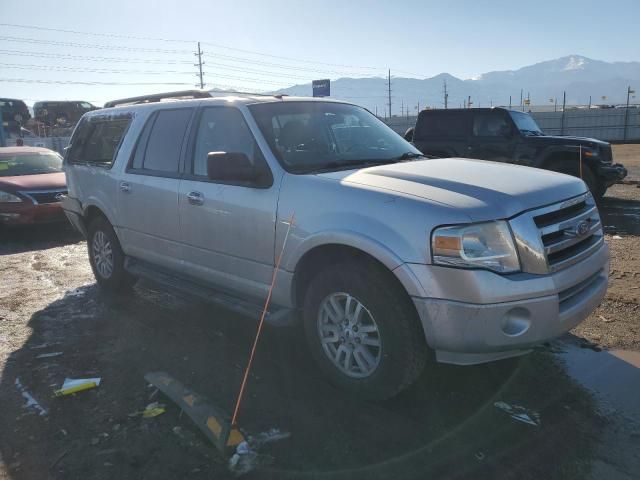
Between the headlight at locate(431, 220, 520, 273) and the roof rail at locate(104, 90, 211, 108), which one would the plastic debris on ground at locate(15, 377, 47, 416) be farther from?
the roof rail at locate(104, 90, 211, 108)

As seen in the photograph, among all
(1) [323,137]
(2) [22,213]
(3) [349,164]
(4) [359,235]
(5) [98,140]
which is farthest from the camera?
(2) [22,213]

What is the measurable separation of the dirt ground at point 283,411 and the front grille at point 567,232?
90 cm

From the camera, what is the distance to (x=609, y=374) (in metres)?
3.58

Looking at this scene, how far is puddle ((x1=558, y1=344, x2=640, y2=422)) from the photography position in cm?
322

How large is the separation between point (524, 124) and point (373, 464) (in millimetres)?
9789

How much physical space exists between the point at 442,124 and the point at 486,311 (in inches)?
366

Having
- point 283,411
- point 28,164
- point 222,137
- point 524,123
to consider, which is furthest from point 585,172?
point 28,164

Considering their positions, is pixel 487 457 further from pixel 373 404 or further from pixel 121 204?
pixel 121 204

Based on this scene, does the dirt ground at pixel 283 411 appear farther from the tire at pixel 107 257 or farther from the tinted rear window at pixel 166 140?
the tinted rear window at pixel 166 140

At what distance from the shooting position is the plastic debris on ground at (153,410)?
3.23 m

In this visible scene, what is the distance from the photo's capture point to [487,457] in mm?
2717

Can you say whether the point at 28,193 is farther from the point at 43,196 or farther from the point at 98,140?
the point at 98,140

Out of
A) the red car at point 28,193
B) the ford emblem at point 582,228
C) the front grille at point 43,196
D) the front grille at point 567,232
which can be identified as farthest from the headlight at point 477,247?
the front grille at point 43,196

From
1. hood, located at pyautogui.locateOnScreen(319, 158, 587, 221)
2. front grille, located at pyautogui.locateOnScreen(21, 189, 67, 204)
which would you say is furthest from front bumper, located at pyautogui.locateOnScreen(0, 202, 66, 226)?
hood, located at pyautogui.locateOnScreen(319, 158, 587, 221)
